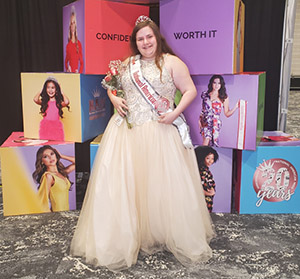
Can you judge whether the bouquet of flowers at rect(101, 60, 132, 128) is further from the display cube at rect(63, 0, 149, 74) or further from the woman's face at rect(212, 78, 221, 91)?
the woman's face at rect(212, 78, 221, 91)

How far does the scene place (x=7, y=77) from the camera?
10.9ft

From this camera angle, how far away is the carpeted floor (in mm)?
1948

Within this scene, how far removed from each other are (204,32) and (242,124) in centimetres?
63

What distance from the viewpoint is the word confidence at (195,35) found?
7.72 feet

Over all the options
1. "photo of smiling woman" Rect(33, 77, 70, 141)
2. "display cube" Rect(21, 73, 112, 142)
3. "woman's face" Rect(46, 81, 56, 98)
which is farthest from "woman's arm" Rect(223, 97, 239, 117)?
"woman's face" Rect(46, 81, 56, 98)

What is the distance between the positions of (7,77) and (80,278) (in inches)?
82.4

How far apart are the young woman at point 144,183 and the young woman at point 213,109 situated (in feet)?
1.20

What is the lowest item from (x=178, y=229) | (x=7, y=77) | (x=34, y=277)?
(x=34, y=277)

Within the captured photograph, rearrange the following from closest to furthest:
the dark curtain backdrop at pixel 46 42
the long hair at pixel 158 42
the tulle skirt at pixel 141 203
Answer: the tulle skirt at pixel 141 203
the long hair at pixel 158 42
the dark curtain backdrop at pixel 46 42

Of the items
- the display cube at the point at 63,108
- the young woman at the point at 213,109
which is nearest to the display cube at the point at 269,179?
the young woman at the point at 213,109

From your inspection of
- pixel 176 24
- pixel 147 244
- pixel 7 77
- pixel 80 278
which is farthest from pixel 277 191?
pixel 7 77

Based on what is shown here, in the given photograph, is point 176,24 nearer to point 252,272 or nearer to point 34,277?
point 252,272

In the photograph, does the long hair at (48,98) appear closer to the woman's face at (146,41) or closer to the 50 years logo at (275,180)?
the woman's face at (146,41)

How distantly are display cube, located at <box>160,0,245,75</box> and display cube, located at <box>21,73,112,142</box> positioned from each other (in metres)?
0.69
